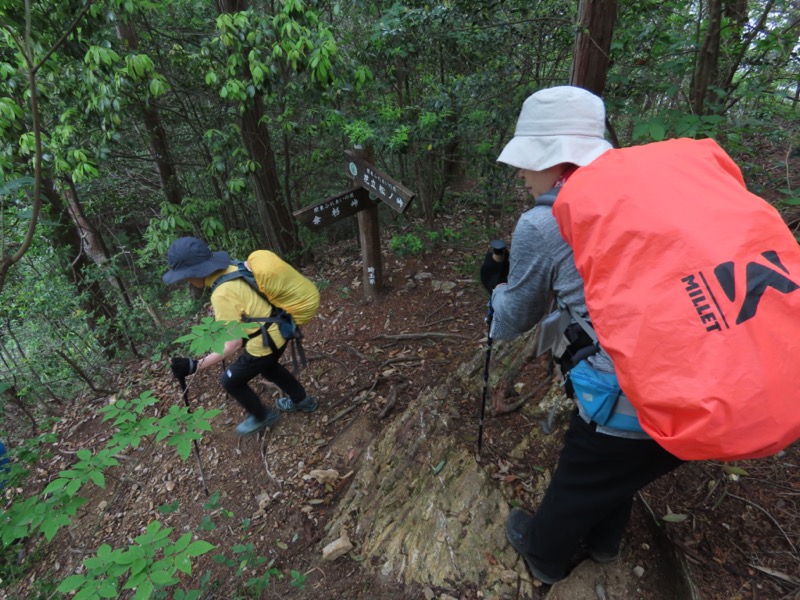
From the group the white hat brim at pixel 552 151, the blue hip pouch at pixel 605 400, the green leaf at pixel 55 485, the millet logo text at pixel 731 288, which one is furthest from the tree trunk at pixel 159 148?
the millet logo text at pixel 731 288

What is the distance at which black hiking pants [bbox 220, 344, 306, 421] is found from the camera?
3580 mm

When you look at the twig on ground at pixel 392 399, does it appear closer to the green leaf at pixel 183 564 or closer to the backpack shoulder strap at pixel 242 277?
the backpack shoulder strap at pixel 242 277

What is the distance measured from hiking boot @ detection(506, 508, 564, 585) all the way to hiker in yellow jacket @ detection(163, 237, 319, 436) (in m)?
2.21

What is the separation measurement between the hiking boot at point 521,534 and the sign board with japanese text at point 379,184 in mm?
2776

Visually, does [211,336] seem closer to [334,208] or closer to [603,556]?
[603,556]

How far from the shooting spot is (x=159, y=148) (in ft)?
21.2

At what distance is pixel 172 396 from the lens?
5293 millimetres

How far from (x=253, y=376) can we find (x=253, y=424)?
2.26 feet

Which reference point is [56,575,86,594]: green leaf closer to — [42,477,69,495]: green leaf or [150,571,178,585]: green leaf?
[150,571,178,585]: green leaf

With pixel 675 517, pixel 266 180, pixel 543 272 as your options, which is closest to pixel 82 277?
pixel 266 180

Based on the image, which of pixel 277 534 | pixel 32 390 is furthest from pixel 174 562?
pixel 32 390

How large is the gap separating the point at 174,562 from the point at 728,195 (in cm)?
250

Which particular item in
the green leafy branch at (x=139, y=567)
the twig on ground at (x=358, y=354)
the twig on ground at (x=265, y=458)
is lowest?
the twig on ground at (x=265, y=458)

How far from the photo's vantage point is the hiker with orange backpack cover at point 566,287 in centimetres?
153
